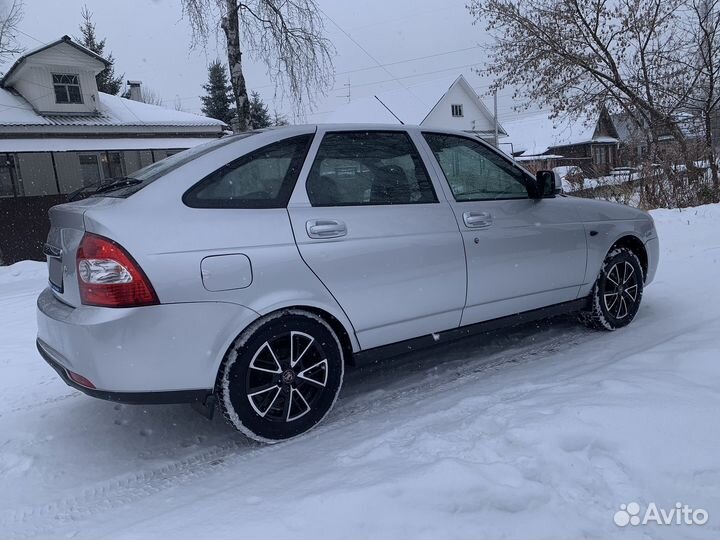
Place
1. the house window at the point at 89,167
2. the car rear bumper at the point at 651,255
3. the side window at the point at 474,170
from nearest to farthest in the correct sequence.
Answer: the side window at the point at 474,170, the car rear bumper at the point at 651,255, the house window at the point at 89,167

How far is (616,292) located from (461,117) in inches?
1215

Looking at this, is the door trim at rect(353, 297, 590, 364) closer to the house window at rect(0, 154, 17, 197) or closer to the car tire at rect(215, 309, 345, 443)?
the car tire at rect(215, 309, 345, 443)

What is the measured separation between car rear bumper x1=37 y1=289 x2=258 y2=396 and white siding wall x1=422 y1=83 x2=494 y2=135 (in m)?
29.3

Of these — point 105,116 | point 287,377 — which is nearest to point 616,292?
point 287,377

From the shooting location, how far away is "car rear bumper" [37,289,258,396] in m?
2.48

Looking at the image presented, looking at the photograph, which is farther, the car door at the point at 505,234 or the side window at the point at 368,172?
the car door at the point at 505,234

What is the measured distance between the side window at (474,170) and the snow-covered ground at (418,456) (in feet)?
4.01

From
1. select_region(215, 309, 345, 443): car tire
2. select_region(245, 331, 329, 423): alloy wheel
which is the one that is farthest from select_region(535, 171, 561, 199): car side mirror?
select_region(245, 331, 329, 423): alloy wheel

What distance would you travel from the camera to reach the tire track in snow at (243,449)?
2.45m

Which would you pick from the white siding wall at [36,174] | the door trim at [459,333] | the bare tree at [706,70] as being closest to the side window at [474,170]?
the door trim at [459,333]

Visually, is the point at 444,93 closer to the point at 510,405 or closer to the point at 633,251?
the point at 633,251

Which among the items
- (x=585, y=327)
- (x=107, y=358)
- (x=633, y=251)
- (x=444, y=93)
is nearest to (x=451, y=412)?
(x=107, y=358)

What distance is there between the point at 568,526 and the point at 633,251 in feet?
10.9

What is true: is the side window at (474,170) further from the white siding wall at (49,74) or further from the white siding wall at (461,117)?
the white siding wall at (461,117)
